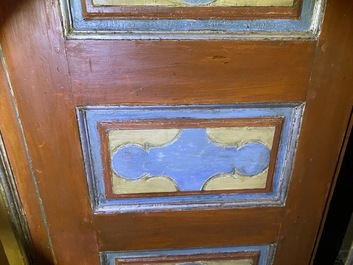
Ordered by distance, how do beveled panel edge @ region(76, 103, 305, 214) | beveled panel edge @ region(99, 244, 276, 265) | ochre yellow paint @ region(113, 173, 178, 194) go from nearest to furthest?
beveled panel edge @ region(76, 103, 305, 214), ochre yellow paint @ region(113, 173, 178, 194), beveled panel edge @ region(99, 244, 276, 265)

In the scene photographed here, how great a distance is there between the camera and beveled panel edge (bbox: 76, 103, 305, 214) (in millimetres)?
869

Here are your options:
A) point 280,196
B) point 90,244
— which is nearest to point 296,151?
point 280,196

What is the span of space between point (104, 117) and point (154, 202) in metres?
0.29

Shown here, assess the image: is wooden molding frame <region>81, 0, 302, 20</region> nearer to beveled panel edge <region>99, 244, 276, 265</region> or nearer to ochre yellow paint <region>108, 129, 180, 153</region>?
ochre yellow paint <region>108, 129, 180, 153</region>

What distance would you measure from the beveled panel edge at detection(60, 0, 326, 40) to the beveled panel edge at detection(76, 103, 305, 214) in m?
0.16

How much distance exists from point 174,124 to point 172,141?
5 cm

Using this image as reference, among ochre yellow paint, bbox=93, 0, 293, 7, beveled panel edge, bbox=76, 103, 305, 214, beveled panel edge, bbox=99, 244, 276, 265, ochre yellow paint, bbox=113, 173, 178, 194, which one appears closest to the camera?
ochre yellow paint, bbox=93, 0, 293, 7

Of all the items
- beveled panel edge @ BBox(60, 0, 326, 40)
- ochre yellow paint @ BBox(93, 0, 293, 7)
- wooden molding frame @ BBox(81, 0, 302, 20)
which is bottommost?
beveled panel edge @ BBox(60, 0, 326, 40)

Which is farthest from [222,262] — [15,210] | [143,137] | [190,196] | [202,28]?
[202,28]

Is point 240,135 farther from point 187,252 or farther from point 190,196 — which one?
point 187,252

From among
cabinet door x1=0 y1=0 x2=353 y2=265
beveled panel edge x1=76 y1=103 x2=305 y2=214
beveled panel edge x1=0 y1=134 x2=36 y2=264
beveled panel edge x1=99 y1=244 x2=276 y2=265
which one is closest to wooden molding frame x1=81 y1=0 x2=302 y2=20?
cabinet door x1=0 y1=0 x2=353 y2=265

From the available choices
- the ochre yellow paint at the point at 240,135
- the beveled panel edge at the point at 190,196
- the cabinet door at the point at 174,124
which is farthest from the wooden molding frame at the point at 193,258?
the ochre yellow paint at the point at 240,135

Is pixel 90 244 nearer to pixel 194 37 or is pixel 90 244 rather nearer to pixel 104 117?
pixel 104 117

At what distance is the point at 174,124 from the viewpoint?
2.91 ft
